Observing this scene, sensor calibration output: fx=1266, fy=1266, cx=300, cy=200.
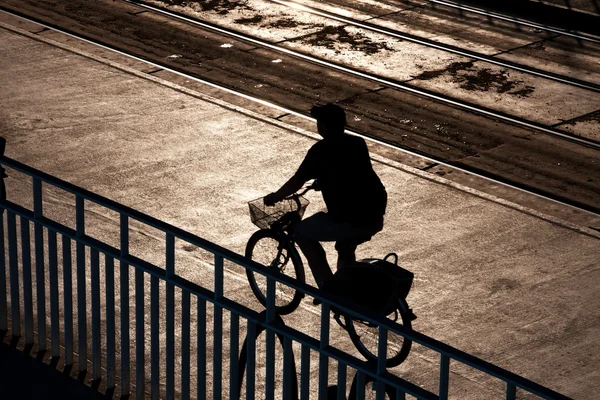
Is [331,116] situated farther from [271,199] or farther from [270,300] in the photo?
[270,300]

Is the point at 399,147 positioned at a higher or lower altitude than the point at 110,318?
lower

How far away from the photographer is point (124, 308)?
25.0 feet

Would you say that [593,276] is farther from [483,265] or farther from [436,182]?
[436,182]

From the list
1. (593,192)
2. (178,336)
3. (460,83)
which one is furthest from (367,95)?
(178,336)

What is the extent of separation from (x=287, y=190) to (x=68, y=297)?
6.79 ft

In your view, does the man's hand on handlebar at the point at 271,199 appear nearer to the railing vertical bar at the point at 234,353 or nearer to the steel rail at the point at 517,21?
the railing vertical bar at the point at 234,353

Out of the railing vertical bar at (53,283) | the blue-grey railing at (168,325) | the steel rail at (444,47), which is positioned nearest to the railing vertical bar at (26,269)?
the blue-grey railing at (168,325)

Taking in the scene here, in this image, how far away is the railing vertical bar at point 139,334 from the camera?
7434 mm

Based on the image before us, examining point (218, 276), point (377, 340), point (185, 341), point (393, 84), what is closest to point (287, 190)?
point (377, 340)

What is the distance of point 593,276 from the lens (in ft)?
36.0

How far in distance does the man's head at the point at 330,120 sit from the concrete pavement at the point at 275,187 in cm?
172

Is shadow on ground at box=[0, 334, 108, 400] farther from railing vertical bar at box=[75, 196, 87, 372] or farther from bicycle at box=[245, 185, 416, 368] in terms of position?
bicycle at box=[245, 185, 416, 368]

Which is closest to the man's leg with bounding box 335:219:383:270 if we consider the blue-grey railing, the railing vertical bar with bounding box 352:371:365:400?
the blue-grey railing

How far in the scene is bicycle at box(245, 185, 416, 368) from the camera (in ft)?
28.7
